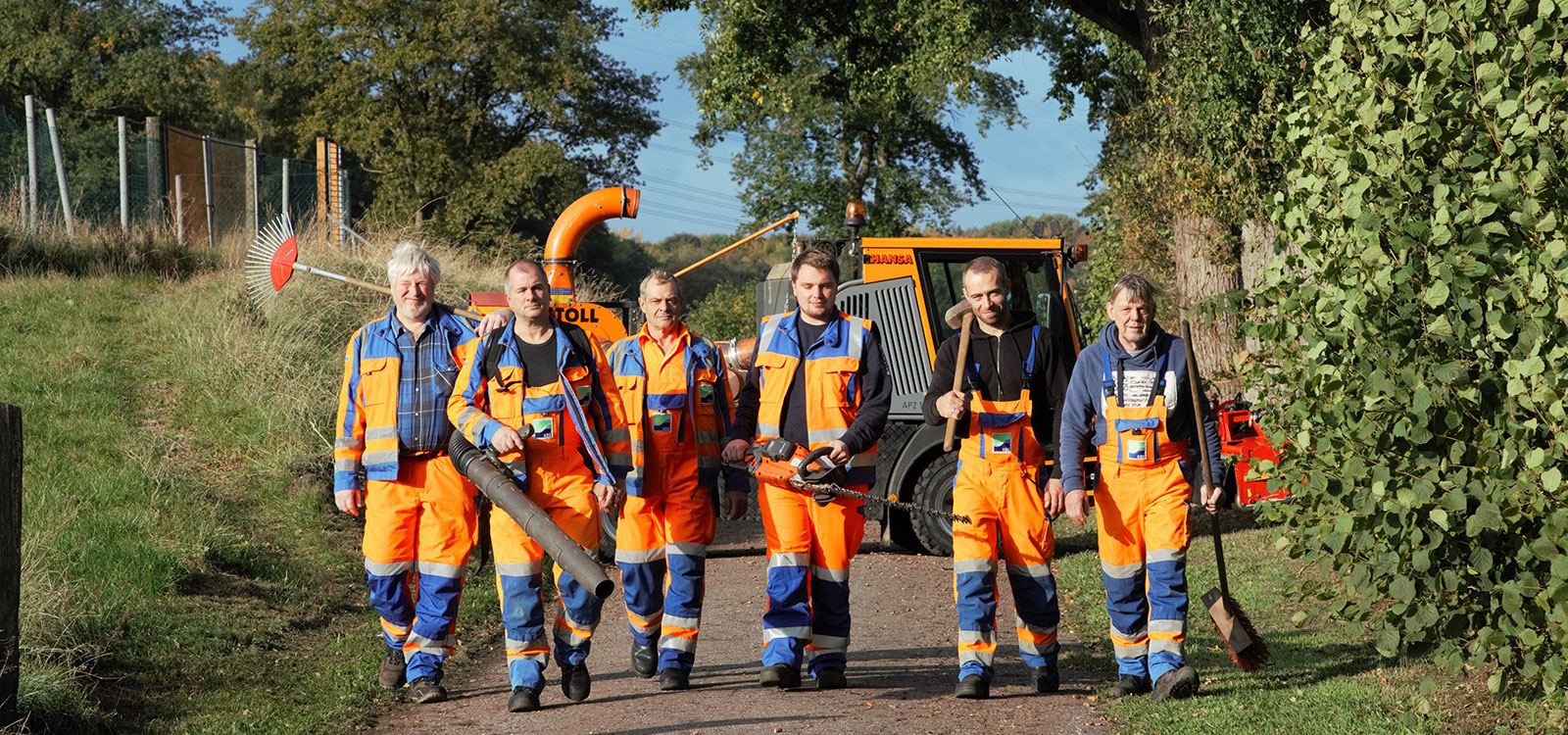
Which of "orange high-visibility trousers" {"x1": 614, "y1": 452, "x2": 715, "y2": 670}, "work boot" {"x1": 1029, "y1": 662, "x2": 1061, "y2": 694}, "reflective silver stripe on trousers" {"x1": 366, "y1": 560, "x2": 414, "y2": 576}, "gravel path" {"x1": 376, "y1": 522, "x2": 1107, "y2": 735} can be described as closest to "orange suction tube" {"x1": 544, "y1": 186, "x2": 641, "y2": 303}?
"gravel path" {"x1": 376, "y1": 522, "x2": 1107, "y2": 735}

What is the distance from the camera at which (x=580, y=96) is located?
4156 cm

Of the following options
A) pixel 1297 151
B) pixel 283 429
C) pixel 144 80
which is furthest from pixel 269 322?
pixel 144 80

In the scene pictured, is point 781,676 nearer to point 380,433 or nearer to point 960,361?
point 960,361

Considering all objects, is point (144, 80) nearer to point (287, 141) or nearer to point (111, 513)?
point (287, 141)

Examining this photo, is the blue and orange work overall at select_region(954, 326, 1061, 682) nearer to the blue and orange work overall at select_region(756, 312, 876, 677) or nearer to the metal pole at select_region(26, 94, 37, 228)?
the blue and orange work overall at select_region(756, 312, 876, 677)

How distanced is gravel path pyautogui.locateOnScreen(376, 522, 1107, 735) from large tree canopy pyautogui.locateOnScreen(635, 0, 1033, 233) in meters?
8.91

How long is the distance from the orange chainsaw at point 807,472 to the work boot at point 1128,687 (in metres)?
0.90

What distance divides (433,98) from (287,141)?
7880 millimetres

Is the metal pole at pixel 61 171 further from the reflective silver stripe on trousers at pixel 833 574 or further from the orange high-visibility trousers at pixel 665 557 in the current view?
the reflective silver stripe on trousers at pixel 833 574

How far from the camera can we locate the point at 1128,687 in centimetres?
605

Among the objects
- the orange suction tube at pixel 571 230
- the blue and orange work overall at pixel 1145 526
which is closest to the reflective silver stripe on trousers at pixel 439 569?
the blue and orange work overall at pixel 1145 526

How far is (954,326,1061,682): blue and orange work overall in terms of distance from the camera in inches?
241

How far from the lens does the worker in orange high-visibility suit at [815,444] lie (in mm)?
6281

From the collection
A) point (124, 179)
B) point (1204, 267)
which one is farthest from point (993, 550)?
point (124, 179)
